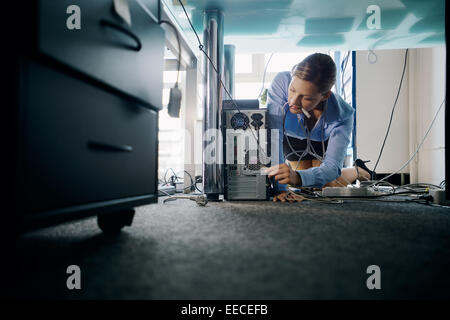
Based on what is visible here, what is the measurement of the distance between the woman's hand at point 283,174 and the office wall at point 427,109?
141cm

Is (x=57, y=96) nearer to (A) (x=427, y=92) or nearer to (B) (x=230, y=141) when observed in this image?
(B) (x=230, y=141)

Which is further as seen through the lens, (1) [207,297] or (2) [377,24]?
(2) [377,24]

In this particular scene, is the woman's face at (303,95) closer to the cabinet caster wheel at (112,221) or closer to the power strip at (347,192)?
the power strip at (347,192)

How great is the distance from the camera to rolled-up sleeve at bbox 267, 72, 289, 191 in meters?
1.18

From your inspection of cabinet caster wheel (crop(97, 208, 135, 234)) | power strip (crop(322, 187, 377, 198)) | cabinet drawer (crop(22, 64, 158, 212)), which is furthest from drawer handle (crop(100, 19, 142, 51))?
power strip (crop(322, 187, 377, 198))

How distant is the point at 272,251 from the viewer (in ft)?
1.37

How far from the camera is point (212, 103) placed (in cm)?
121

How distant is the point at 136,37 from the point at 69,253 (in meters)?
0.38

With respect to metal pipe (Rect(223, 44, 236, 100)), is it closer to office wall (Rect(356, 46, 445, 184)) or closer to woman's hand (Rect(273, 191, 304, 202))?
woman's hand (Rect(273, 191, 304, 202))

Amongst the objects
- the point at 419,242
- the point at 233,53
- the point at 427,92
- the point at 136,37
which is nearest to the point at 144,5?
the point at 136,37

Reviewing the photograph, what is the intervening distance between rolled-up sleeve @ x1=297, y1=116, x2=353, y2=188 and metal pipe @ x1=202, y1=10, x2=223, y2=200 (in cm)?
38

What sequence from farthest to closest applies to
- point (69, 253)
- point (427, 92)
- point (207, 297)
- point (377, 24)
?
point (427, 92) < point (377, 24) < point (69, 253) < point (207, 297)

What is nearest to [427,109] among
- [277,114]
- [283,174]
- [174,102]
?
[277,114]

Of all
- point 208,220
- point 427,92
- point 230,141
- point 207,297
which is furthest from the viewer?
point 427,92
